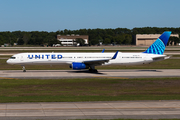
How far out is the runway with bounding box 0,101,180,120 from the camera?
55.0 feet

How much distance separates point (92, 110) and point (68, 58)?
2952 cm

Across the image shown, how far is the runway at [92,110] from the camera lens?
1675cm

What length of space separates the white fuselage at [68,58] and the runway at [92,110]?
25.5 m

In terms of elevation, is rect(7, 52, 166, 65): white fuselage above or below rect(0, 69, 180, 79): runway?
above

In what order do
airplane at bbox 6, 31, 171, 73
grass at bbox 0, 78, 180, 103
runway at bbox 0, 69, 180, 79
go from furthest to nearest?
airplane at bbox 6, 31, 171, 73 → runway at bbox 0, 69, 180, 79 → grass at bbox 0, 78, 180, 103

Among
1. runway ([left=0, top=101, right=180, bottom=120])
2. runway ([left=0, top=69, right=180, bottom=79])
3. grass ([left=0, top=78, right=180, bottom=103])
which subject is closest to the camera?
runway ([left=0, top=101, right=180, bottom=120])

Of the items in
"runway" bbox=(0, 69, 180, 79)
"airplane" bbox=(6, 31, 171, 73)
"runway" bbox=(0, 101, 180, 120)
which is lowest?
"runway" bbox=(0, 69, 180, 79)

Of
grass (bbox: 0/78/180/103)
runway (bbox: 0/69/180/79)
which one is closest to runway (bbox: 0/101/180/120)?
grass (bbox: 0/78/180/103)

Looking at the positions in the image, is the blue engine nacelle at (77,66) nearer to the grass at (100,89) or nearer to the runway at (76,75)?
the runway at (76,75)

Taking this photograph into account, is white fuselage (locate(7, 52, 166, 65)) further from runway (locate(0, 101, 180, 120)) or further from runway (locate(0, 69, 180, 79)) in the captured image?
runway (locate(0, 101, 180, 120))

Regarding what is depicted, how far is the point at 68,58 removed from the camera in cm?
4731

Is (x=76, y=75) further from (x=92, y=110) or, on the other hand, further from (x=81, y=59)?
(x=92, y=110)

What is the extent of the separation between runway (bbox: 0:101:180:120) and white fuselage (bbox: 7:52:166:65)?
25520mm

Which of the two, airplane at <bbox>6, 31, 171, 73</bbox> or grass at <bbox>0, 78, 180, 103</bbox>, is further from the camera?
airplane at <bbox>6, 31, 171, 73</bbox>
